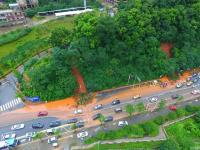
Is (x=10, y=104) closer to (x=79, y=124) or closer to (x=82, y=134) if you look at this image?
(x=79, y=124)

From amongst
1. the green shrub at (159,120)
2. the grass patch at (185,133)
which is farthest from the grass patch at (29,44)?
the grass patch at (185,133)

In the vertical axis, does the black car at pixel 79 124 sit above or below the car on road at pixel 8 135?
above

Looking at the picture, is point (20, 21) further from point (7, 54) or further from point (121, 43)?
point (121, 43)

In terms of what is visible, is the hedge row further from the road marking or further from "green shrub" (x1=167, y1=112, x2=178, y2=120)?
the road marking

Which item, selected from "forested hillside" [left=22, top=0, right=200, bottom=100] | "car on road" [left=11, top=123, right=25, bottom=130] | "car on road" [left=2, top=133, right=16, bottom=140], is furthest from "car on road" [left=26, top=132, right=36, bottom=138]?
→ "forested hillside" [left=22, top=0, right=200, bottom=100]

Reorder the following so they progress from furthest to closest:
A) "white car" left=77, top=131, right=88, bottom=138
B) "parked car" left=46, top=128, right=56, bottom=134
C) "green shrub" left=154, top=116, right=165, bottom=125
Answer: "green shrub" left=154, top=116, right=165, bottom=125 → "parked car" left=46, top=128, right=56, bottom=134 → "white car" left=77, top=131, right=88, bottom=138

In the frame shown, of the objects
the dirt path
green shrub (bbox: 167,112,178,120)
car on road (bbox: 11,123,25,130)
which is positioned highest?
the dirt path

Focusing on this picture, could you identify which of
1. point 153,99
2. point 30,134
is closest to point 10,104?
point 30,134

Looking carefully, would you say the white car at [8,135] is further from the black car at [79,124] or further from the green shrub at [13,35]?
the green shrub at [13,35]
